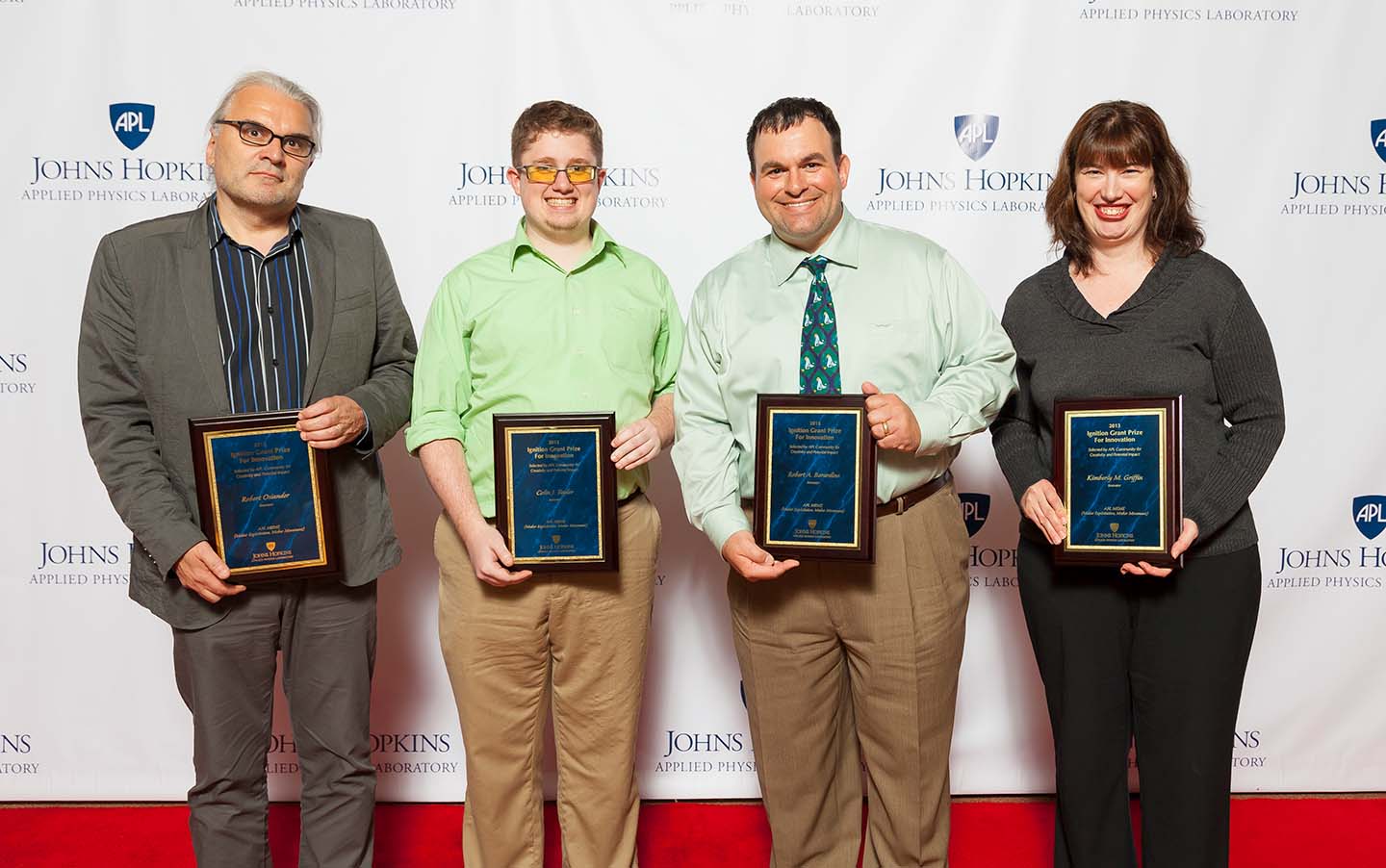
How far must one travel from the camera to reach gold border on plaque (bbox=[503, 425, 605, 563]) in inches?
80.8

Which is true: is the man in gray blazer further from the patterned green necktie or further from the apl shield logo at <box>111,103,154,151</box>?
the apl shield logo at <box>111,103,154,151</box>

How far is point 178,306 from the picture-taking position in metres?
2.04

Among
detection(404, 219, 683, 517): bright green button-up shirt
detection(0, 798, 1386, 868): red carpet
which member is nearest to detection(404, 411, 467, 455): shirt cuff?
detection(404, 219, 683, 517): bright green button-up shirt

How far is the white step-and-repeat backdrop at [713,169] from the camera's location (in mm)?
3047

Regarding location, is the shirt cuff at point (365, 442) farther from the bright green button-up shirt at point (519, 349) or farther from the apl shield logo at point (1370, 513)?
the apl shield logo at point (1370, 513)

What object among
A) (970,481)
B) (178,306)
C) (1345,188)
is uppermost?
(1345,188)

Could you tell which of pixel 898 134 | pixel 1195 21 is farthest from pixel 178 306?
pixel 1195 21

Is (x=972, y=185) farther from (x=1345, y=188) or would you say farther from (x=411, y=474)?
(x=411, y=474)

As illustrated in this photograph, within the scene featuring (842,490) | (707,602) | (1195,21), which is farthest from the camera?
(707,602)

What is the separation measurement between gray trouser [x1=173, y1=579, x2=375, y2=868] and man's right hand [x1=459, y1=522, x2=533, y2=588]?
281 millimetres

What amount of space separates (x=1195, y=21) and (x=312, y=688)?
2.98 metres

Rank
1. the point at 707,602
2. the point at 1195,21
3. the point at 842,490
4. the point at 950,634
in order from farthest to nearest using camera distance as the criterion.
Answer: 1. the point at 707,602
2. the point at 1195,21
3. the point at 950,634
4. the point at 842,490

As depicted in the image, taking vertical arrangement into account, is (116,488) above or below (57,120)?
below

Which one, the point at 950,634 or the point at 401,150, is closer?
the point at 950,634
